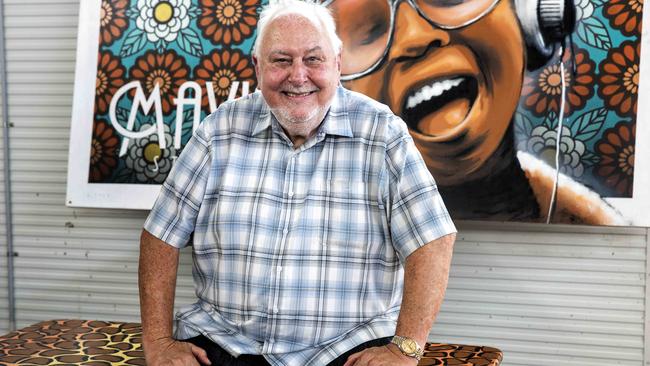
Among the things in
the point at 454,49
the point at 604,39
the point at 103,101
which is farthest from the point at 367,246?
the point at 103,101

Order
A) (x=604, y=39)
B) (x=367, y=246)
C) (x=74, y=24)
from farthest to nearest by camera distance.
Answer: (x=74, y=24) → (x=604, y=39) → (x=367, y=246)

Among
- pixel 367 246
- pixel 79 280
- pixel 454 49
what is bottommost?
pixel 79 280

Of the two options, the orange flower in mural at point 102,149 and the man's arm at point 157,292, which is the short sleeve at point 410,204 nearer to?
the man's arm at point 157,292

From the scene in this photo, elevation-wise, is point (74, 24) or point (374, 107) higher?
point (74, 24)

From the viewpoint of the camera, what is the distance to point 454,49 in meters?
2.92

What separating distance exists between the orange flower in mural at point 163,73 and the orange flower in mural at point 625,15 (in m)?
1.72

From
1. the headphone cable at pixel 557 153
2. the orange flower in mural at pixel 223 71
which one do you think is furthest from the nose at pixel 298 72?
the headphone cable at pixel 557 153

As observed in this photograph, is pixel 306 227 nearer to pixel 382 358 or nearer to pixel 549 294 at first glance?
pixel 382 358

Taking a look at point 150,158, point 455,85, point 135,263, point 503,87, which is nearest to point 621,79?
point 503,87

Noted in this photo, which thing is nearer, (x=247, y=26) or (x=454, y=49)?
(x=454, y=49)

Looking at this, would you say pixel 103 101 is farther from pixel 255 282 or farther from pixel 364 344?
pixel 364 344

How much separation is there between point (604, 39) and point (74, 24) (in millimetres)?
2349

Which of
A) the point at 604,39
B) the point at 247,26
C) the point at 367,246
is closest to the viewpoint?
the point at 367,246

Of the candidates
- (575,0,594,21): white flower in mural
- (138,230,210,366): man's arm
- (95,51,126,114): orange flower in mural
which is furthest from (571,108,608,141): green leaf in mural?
(95,51,126,114): orange flower in mural
